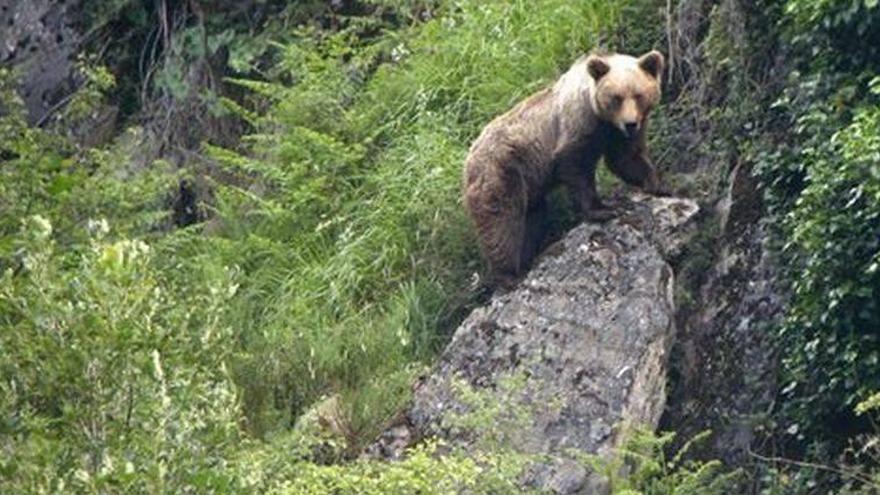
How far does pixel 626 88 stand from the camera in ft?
49.2

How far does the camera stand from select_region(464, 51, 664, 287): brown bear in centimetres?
1499

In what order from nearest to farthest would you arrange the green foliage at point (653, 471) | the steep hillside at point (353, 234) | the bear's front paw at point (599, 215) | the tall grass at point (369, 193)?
the steep hillside at point (353, 234) → the green foliage at point (653, 471) → the bear's front paw at point (599, 215) → the tall grass at point (369, 193)

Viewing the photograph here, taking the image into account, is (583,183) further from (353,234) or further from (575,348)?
(353,234)

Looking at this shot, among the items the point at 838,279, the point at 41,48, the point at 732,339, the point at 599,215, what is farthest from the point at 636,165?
the point at 41,48

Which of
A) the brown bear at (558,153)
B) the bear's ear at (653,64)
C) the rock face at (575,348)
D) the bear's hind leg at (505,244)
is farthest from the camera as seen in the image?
the bear's ear at (653,64)

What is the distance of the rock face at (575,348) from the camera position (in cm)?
1386

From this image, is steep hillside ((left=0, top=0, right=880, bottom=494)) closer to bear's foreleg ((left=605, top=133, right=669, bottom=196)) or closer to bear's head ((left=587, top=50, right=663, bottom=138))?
bear's foreleg ((left=605, top=133, right=669, bottom=196))

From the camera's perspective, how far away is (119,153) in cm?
1752

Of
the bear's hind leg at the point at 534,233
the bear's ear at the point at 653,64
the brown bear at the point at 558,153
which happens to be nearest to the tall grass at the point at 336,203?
the bear's hind leg at the point at 534,233

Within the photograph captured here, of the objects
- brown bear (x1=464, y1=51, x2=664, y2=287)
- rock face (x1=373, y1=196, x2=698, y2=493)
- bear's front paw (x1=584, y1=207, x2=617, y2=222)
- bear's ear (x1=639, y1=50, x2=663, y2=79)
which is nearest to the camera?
rock face (x1=373, y1=196, x2=698, y2=493)

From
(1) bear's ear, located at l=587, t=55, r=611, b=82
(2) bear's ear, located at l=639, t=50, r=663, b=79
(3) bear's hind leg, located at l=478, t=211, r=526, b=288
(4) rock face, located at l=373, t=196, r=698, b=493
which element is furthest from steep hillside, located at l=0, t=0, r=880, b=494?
(1) bear's ear, located at l=587, t=55, r=611, b=82

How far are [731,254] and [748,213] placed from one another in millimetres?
283

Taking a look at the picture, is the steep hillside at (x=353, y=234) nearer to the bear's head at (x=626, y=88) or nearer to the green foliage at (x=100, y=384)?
the green foliage at (x=100, y=384)

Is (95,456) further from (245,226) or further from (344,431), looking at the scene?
(245,226)
